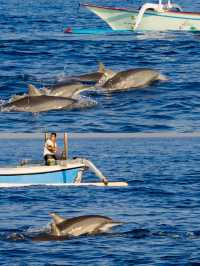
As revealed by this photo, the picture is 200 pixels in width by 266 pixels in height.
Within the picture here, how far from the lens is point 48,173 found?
41500 mm

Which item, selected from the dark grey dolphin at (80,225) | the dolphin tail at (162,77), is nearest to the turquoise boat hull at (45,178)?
the dark grey dolphin at (80,225)

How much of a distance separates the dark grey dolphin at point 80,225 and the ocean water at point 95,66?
20.5 metres

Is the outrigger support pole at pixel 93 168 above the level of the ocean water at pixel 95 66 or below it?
below

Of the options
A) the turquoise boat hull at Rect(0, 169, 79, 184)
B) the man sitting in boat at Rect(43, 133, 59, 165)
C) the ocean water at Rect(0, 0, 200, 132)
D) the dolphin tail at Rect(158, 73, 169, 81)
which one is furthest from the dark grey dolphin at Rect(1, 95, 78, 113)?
the turquoise boat hull at Rect(0, 169, 79, 184)

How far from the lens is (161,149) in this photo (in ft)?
163

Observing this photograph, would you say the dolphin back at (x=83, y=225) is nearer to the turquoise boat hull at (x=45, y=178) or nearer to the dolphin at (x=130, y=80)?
the turquoise boat hull at (x=45, y=178)

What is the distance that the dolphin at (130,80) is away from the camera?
231 ft

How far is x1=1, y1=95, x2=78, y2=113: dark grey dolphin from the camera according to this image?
62562mm

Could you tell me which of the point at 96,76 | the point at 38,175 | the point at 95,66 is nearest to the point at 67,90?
the point at 96,76

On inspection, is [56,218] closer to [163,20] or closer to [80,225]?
[80,225]

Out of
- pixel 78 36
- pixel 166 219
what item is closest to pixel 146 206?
pixel 166 219

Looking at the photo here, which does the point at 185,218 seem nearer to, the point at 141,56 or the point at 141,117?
the point at 141,117

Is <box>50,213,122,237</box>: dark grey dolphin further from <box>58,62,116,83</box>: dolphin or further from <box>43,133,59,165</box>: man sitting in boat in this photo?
<box>58,62,116,83</box>: dolphin

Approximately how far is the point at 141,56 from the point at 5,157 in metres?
40.2
